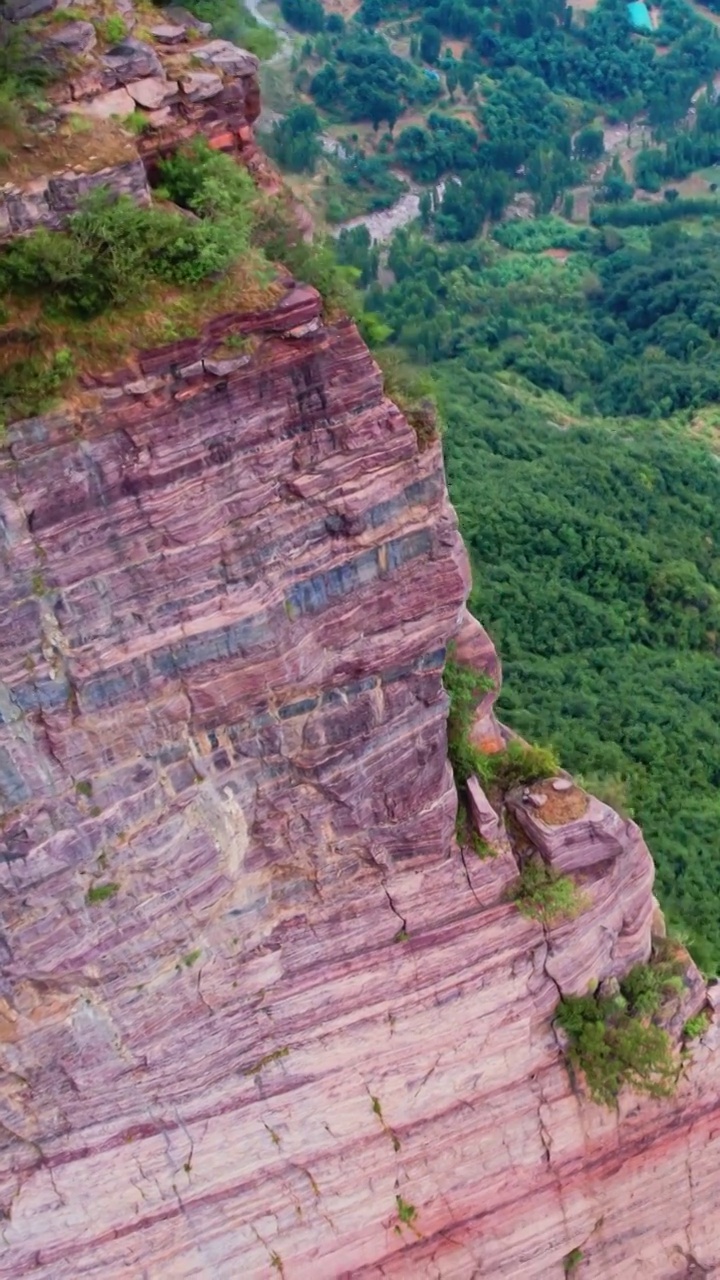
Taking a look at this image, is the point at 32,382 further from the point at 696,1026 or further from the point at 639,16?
the point at 639,16

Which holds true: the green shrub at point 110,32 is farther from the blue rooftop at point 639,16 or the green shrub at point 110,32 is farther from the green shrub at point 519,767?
the blue rooftop at point 639,16

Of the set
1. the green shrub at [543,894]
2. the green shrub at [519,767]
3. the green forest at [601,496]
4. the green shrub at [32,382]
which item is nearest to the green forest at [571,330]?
the green forest at [601,496]

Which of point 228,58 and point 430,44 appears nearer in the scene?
point 228,58

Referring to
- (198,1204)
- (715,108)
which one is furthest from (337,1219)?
(715,108)

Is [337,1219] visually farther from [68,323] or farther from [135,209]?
[135,209]

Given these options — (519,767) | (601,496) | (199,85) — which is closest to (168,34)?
(199,85)

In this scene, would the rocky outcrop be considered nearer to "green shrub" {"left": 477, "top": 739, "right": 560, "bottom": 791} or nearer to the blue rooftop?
"green shrub" {"left": 477, "top": 739, "right": 560, "bottom": 791}
